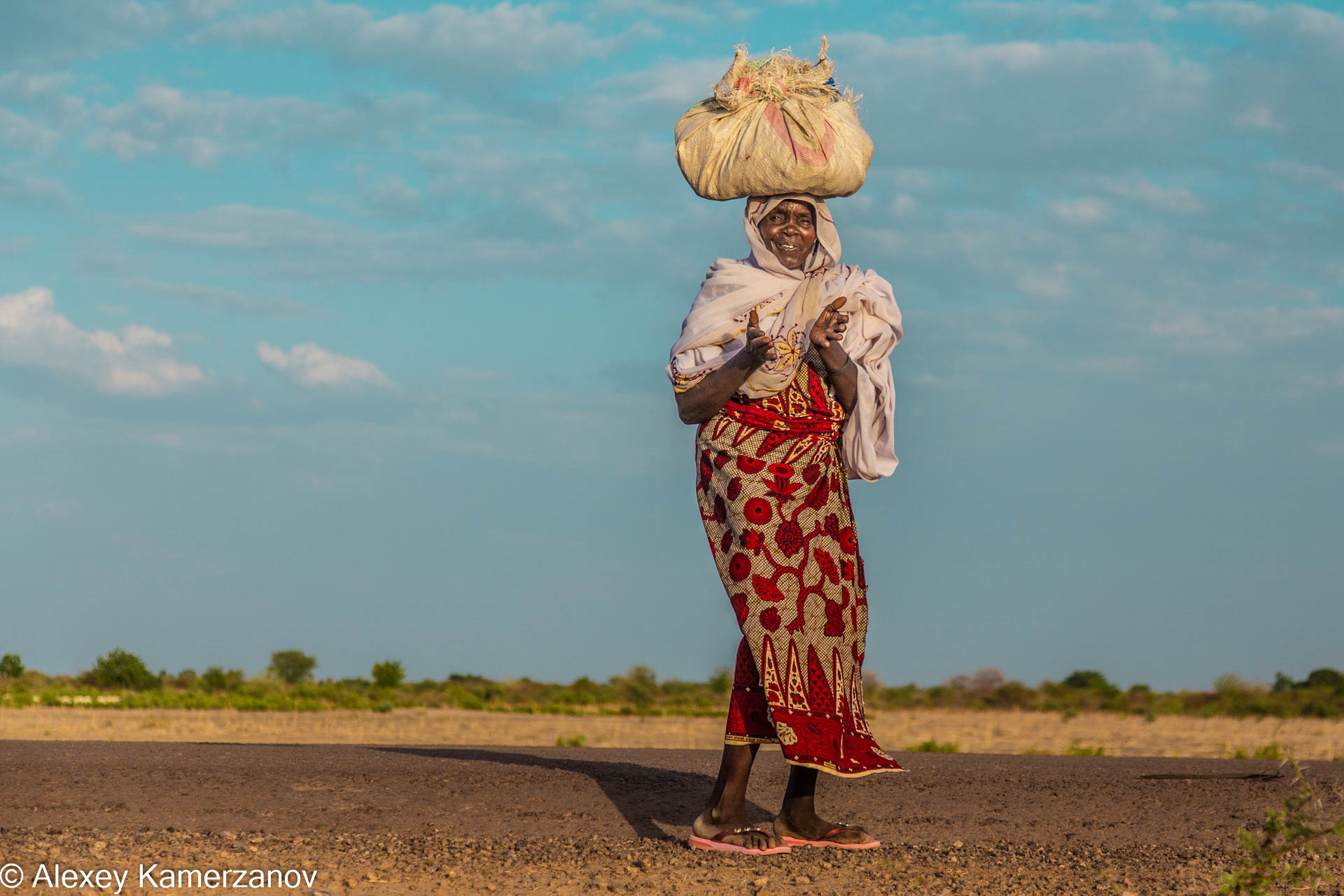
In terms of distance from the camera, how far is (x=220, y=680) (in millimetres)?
39281

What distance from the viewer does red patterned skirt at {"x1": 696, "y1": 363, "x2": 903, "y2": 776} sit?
19.6 feet

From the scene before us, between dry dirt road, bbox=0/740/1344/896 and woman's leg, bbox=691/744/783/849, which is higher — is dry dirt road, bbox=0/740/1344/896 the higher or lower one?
the lower one

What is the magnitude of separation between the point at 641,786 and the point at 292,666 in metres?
40.3

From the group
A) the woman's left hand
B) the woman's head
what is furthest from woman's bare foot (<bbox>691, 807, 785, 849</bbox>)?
the woman's head

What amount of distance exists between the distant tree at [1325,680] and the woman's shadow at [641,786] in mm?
37493

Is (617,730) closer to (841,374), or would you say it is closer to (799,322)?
(841,374)

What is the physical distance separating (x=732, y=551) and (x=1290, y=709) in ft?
101

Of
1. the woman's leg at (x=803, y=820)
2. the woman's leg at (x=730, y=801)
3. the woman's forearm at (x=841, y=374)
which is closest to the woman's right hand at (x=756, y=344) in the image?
the woman's forearm at (x=841, y=374)

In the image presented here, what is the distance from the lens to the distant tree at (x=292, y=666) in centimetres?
4522

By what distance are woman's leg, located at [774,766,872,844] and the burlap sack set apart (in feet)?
9.18

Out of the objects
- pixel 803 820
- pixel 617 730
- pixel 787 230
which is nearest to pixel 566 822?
pixel 803 820

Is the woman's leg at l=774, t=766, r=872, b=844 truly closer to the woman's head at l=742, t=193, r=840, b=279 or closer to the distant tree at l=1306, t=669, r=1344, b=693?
the woman's head at l=742, t=193, r=840, b=279

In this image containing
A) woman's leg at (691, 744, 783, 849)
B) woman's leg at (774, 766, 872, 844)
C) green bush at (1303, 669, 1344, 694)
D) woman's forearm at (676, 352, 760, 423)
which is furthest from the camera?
green bush at (1303, 669, 1344, 694)

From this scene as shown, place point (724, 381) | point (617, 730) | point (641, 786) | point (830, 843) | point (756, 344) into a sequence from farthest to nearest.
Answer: point (617, 730) < point (641, 786) < point (830, 843) < point (724, 381) < point (756, 344)
